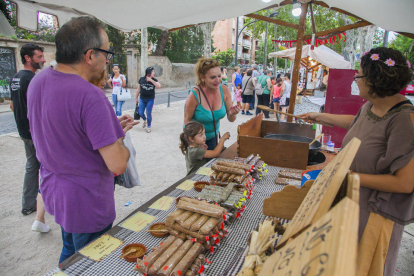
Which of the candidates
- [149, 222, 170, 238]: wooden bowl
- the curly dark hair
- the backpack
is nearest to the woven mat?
[149, 222, 170, 238]: wooden bowl

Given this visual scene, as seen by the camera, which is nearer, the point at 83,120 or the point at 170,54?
the point at 83,120

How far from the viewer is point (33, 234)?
9.93 ft

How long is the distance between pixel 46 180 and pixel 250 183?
142 centimetres

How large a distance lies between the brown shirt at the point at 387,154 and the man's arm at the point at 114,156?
4.71ft

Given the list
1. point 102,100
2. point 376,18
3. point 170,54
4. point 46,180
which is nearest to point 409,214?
point 102,100

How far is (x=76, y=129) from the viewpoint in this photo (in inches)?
53.3

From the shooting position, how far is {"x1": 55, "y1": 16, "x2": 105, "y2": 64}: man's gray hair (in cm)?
133

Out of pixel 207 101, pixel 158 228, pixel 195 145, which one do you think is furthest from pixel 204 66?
pixel 158 228

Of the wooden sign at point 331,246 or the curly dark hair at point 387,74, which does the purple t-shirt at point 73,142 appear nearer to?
the wooden sign at point 331,246

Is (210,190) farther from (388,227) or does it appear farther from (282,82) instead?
(282,82)

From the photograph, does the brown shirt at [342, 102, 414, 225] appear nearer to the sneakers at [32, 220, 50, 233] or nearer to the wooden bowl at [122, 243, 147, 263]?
the wooden bowl at [122, 243, 147, 263]

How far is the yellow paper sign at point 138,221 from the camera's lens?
159 centimetres

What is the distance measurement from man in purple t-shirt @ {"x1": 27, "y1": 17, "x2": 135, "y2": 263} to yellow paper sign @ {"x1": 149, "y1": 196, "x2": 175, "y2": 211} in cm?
40

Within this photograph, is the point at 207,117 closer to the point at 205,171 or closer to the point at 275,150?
the point at 205,171
